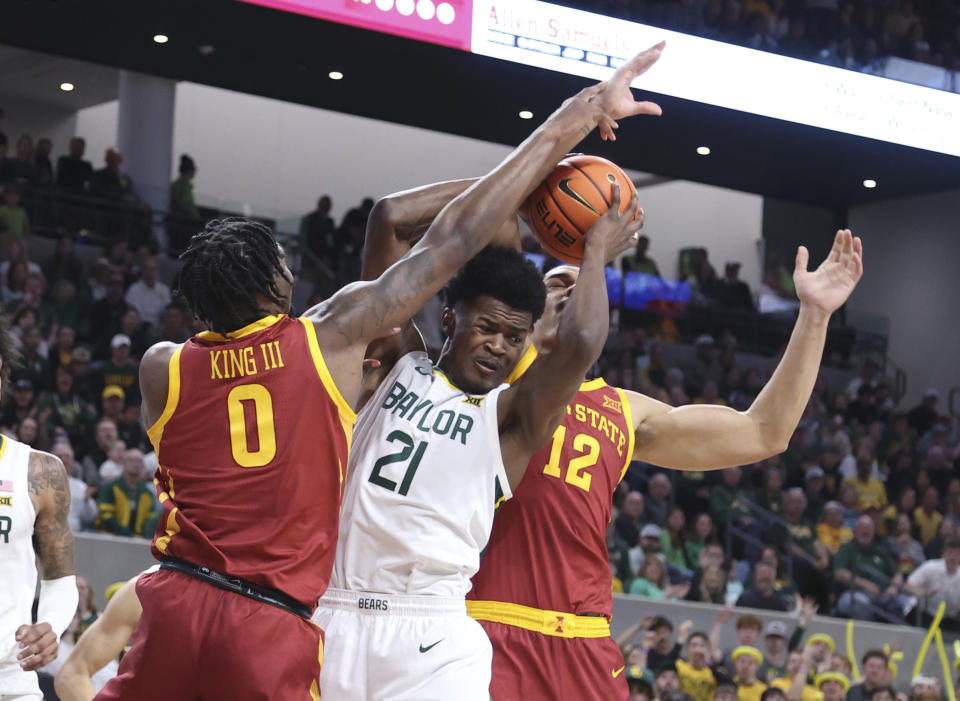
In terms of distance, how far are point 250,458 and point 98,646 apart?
2.32 meters

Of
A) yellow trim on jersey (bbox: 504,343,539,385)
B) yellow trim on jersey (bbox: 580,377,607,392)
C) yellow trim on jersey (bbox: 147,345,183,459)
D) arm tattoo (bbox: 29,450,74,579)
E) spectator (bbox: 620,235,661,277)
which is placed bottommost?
arm tattoo (bbox: 29,450,74,579)

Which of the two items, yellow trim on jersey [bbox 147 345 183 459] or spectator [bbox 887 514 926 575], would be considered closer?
yellow trim on jersey [bbox 147 345 183 459]

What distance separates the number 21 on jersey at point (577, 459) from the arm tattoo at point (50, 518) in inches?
69.2

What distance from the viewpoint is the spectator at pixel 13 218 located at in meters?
12.2

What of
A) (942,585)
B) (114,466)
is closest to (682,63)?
(942,585)

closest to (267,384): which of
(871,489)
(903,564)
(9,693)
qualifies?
(9,693)

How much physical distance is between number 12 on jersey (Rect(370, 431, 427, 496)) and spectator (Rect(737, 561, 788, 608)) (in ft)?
24.9

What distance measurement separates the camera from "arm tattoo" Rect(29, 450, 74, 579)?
4.42 meters

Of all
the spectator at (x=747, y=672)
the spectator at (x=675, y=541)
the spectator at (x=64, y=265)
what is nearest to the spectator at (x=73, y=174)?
the spectator at (x=64, y=265)

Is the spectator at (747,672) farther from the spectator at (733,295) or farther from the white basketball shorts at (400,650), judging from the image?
the spectator at (733,295)

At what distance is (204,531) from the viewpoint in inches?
118

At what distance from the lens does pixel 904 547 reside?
41.3 ft

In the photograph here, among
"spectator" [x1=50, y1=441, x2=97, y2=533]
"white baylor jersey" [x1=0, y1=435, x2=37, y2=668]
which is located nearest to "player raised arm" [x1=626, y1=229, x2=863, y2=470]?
"white baylor jersey" [x1=0, y1=435, x2=37, y2=668]

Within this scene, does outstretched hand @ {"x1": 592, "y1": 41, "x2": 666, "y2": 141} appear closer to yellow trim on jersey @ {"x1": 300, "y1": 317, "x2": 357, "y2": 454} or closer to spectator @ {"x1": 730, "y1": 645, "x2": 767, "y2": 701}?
yellow trim on jersey @ {"x1": 300, "y1": 317, "x2": 357, "y2": 454}
